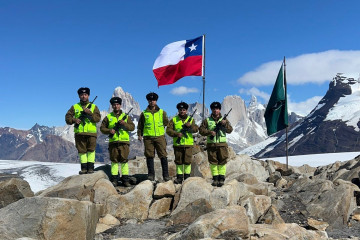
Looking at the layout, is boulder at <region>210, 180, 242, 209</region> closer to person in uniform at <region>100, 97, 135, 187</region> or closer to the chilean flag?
person in uniform at <region>100, 97, 135, 187</region>

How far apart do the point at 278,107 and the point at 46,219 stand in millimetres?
20269

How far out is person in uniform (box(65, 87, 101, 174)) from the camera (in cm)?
1295

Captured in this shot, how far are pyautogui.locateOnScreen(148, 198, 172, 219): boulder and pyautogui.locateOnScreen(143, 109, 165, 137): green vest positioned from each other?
2.59 m

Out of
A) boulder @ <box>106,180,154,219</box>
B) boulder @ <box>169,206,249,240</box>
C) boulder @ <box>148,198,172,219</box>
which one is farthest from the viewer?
boulder @ <box>148,198,172,219</box>

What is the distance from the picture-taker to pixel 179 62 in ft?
62.4

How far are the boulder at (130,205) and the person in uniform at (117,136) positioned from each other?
5.90 ft

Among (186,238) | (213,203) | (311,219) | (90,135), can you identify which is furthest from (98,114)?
(311,219)

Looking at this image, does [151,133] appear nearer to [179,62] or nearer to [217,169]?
[217,169]

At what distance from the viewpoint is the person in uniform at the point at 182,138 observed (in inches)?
517

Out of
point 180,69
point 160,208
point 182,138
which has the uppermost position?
point 180,69

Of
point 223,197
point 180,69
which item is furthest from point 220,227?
point 180,69

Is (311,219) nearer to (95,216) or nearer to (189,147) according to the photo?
(189,147)

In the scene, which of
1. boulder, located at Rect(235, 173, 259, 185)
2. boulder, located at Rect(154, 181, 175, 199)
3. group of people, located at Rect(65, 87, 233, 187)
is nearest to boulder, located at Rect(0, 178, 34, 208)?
group of people, located at Rect(65, 87, 233, 187)

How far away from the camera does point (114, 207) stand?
11461 millimetres
